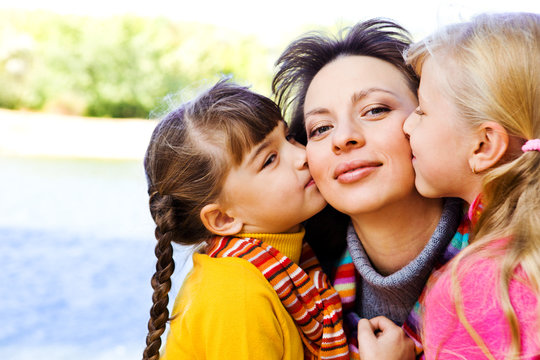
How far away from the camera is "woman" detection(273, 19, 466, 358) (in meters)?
1.44

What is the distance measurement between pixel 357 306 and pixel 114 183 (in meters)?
9.34

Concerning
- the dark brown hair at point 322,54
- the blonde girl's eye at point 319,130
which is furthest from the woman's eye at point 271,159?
the dark brown hair at point 322,54

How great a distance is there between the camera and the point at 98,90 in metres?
14.4

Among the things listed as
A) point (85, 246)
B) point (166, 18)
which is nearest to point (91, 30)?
point (166, 18)

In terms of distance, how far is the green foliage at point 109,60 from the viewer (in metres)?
13.8

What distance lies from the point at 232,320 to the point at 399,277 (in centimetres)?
43

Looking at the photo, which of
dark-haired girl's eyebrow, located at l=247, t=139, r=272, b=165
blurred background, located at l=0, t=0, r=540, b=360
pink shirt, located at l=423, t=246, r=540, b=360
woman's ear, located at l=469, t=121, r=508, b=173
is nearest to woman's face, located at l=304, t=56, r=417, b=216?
dark-haired girl's eyebrow, located at l=247, t=139, r=272, b=165

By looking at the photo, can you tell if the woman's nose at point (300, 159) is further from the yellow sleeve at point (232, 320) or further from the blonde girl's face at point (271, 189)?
the yellow sleeve at point (232, 320)

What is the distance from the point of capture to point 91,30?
1478 centimetres

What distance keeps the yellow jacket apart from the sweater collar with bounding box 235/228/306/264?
0.12 m

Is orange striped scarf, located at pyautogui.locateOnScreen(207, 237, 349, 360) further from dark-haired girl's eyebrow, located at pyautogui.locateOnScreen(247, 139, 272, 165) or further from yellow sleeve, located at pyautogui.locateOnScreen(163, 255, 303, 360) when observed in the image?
dark-haired girl's eyebrow, located at pyautogui.locateOnScreen(247, 139, 272, 165)

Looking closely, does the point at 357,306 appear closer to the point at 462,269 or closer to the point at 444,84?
the point at 462,269

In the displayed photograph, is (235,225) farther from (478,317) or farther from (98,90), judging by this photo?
→ (98,90)

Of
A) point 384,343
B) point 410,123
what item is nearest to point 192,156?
point 410,123
